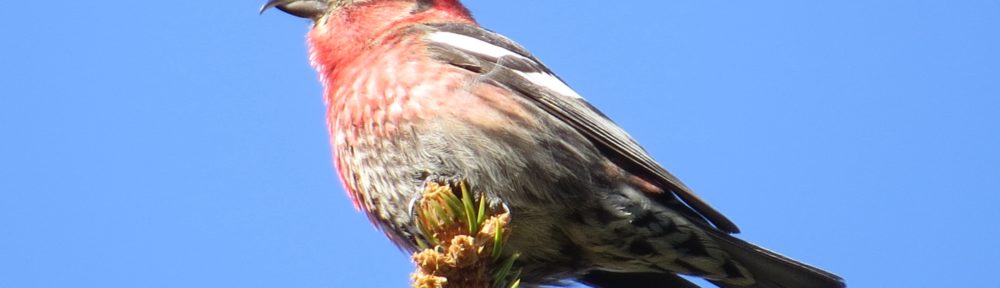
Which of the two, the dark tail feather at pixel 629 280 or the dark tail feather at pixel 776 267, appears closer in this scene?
the dark tail feather at pixel 776 267

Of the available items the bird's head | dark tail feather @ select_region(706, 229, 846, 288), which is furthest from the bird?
the bird's head

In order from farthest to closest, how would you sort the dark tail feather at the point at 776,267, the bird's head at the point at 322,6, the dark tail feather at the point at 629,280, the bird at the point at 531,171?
the bird's head at the point at 322,6 → the dark tail feather at the point at 629,280 → the dark tail feather at the point at 776,267 → the bird at the point at 531,171

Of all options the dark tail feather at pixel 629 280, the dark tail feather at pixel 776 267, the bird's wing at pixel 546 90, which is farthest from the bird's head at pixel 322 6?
the dark tail feather at pixel 776 267

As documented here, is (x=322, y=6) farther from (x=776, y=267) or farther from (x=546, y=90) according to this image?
(x=776, y=267)

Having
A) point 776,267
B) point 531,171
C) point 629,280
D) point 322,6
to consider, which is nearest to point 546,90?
point 531,171

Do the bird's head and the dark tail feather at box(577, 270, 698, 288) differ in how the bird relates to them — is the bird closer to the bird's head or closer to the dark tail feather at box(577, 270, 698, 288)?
the dark tail feather at box(577, 270, 698, 288)

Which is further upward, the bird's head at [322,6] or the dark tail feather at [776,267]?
the bird's head at [322,6]

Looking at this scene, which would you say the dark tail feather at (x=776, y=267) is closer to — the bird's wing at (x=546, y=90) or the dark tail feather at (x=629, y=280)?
the bird's wing at (x=546, y=90)
